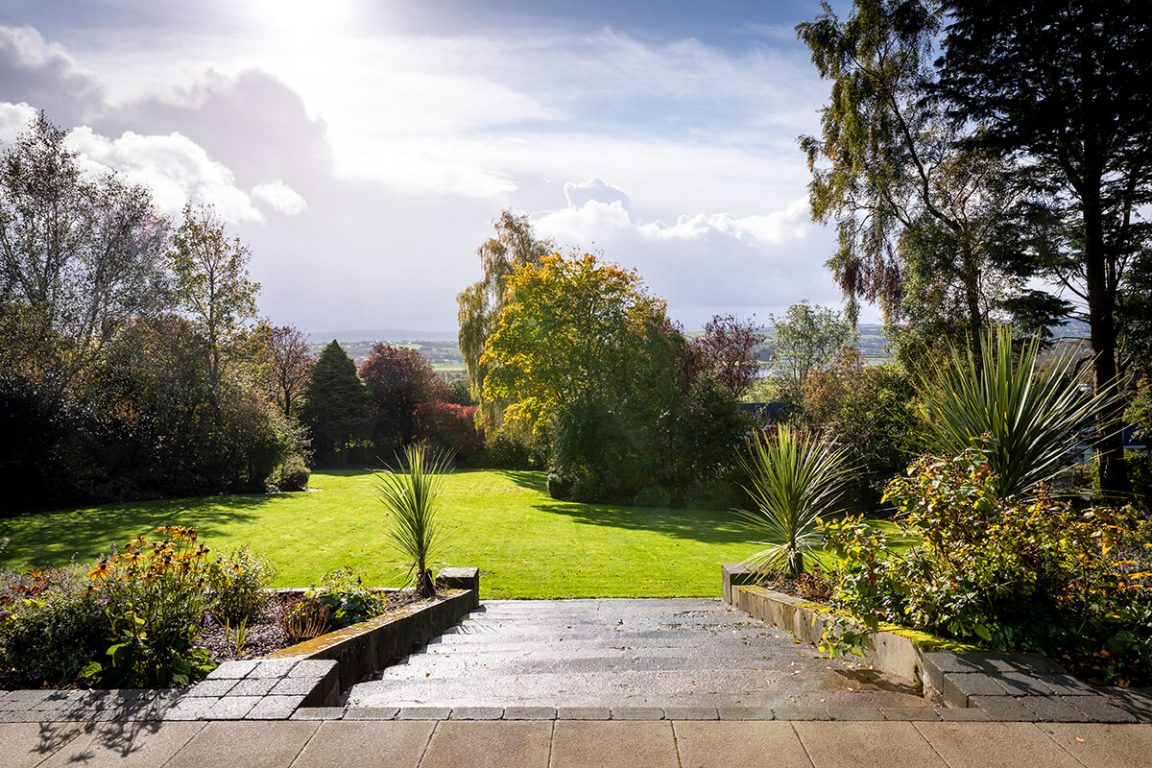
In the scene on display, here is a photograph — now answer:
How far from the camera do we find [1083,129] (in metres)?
13.3

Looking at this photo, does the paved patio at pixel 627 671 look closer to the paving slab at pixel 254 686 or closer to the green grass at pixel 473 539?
the paving slab at pixel 254 686

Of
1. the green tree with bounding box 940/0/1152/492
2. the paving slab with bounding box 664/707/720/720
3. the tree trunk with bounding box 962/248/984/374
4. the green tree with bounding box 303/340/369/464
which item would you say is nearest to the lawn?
the paving slab with bounding box 664/707/720/720

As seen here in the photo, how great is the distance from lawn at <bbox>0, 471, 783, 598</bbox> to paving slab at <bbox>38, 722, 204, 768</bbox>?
199 inches

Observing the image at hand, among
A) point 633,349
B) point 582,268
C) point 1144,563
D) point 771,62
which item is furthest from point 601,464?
point 1144,563

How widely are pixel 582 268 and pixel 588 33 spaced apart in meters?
12.7

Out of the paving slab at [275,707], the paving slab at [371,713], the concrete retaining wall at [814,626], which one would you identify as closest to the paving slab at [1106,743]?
the concrete retaining wall at [814,626]

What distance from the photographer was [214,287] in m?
19.5

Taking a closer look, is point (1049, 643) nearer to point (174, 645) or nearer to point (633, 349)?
point (174, 645)

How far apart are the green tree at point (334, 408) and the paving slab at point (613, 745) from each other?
31.4 metres

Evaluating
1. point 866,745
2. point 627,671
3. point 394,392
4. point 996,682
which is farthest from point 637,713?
point 394,392

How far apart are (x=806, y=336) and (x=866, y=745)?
42549 mm

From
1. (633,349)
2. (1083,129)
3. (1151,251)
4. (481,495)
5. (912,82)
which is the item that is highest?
(912,82)

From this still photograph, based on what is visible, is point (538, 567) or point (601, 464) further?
point (601, 464)

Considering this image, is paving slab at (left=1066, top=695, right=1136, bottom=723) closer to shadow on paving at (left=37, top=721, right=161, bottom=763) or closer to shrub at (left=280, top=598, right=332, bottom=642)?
shadow on paving at (left=37, top=721, right=161, bottom=763)
